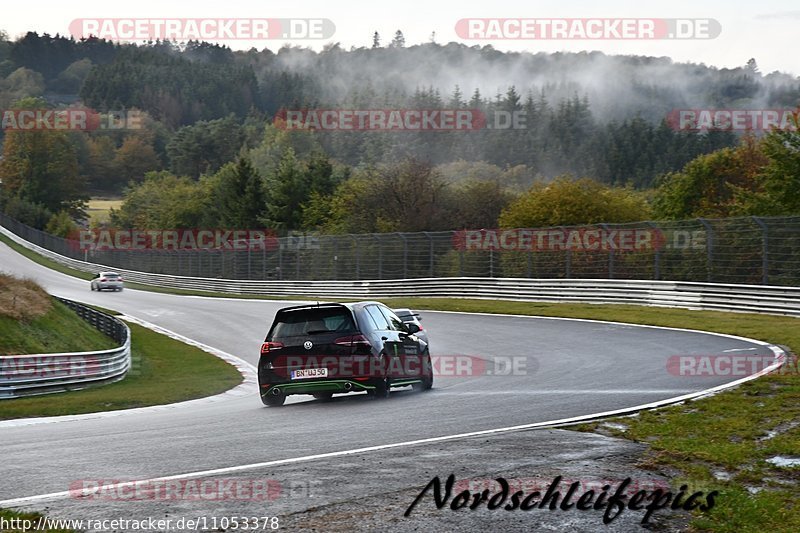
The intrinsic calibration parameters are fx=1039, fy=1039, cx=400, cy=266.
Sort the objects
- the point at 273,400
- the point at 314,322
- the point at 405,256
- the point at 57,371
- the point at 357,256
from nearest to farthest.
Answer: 1. the point at 314,322
2. the point at 273,400
3. the point at 57,371
4. the point at 405,256
5. the point at 357,256

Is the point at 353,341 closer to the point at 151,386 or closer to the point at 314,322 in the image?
the point at 314,322

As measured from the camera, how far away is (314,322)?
1445cm

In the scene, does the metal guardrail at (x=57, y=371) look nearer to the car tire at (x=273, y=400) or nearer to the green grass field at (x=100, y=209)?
the car tire at (x=273, y=400)

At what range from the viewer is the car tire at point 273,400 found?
14.6 m

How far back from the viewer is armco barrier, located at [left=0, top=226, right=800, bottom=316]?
93.2 ft

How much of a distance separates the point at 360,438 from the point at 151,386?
440 inches

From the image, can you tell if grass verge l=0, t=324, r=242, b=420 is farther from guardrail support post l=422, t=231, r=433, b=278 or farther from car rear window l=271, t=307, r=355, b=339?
guardrail support post l=422, t=231, r=433, b=278

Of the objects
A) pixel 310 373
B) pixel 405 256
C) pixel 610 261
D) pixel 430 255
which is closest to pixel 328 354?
pixel 310 373

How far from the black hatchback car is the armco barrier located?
52.3ft

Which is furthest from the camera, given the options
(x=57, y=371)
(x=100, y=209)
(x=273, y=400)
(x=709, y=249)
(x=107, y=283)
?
(x=100, y=209)

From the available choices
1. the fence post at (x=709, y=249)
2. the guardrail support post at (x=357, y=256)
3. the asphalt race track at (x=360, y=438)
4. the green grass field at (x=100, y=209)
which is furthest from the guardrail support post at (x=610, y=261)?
the green grass field at (x=100, y=209)

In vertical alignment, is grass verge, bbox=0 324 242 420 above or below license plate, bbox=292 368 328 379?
below

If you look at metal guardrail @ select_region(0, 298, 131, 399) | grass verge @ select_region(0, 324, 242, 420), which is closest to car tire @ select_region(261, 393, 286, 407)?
grass verge @ select_region(0, 324, 242, 420)

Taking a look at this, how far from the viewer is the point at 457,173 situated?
13038cm
